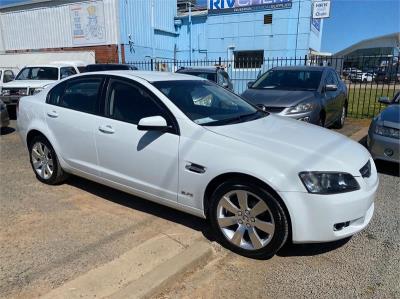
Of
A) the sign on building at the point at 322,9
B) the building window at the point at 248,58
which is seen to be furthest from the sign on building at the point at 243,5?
the building window at the point at 248,58

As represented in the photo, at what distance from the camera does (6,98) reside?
1097cm

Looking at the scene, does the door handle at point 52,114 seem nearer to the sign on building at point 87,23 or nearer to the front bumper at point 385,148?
the front bumper at point 385,148

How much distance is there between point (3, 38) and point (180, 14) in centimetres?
1257

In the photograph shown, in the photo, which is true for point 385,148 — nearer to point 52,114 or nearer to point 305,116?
point 305,116

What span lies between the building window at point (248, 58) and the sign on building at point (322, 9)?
364 centimetres

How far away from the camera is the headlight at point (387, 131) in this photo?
5582 mm

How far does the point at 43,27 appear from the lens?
78.5ft

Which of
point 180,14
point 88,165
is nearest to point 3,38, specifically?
point 180,14

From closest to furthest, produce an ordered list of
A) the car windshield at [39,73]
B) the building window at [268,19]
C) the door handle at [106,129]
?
the door handle at [106,129] < the car windshield at [39,73] < the building window at [268,19]

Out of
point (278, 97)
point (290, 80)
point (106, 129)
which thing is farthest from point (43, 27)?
point (106, 129)

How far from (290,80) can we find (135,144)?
526 centimetres

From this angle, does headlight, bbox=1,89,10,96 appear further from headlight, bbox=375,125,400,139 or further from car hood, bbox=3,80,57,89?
headlight, bbox=375,125,400,139

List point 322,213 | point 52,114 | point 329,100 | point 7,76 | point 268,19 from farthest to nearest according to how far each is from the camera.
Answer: point 268,19
point 7,76
point 329,100
point 52,114
point 322,213

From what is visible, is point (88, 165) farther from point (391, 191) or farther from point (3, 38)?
point (3, 38)
